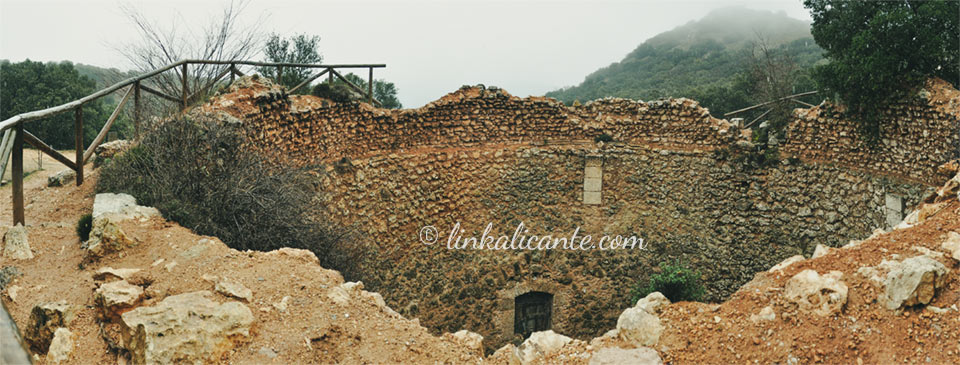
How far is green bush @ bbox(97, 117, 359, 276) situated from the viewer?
5.98 meters

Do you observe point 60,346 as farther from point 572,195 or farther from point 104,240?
point 572,195

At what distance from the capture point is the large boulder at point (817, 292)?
4.09 m

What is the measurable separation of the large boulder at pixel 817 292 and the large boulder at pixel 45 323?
5198mm

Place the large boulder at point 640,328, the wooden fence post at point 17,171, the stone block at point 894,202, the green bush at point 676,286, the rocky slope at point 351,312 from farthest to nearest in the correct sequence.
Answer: the green bush at point 676,286 < the stone block at point 894,202 < the wooden fence post at point 17,171 < the large boulder at point 640,328 < the rocky slope at point 351,312

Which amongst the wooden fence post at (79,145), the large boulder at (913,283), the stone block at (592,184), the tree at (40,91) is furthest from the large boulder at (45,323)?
the tree at (40,91)

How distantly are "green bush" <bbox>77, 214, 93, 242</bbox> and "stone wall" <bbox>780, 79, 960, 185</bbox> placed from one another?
10.3 metres

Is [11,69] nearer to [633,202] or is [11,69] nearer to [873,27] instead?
[633,202]

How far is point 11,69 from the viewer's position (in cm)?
2111

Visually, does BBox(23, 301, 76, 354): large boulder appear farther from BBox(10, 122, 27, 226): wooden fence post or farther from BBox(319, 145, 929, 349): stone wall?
BBox(319, 145, 929, 349): stone wall

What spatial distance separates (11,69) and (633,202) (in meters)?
22.6

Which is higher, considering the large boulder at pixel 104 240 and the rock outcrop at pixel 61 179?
the rock outcrop at pixel 61 179

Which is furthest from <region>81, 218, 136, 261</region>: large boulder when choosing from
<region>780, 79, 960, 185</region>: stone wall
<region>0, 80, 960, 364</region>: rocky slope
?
<region>780, 79, 960, 185</region>: stone wall

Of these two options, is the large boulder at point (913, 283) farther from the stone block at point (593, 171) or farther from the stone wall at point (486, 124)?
the stone block at point (593, 171)

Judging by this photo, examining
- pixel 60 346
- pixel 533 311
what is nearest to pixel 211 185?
pixel 60 346
